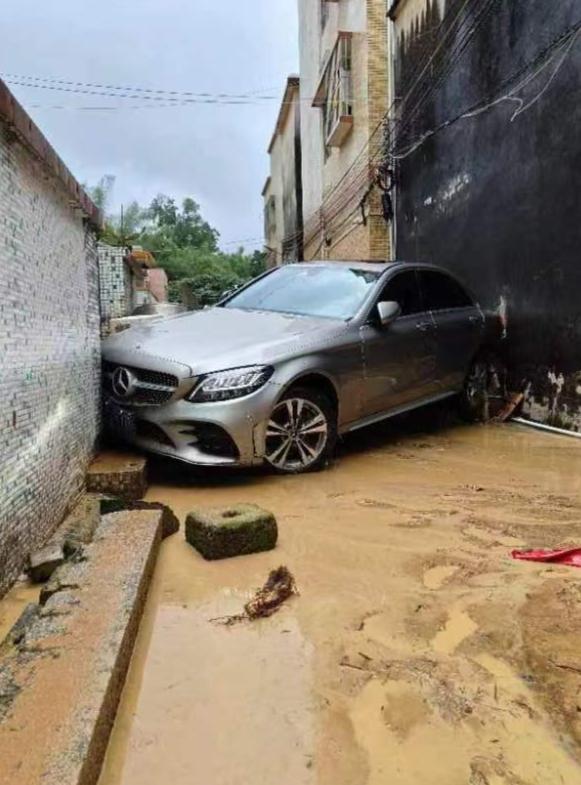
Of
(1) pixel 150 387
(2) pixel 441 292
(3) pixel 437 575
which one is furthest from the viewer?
(2) pixel 441 292

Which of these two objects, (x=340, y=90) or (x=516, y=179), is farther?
(x=340, y=90)

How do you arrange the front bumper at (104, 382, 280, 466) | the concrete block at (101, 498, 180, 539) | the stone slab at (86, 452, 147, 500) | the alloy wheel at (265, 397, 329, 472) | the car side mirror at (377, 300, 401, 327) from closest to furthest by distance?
the concrete block at (101, 498, 180, 539)
the stone slab at (86, 452, 147, 500)
the front bumper at (104, 382, 280, 466)
the alloy wheel at (265, 397, 329, 472)
the car side mirror at (377, 300, 401, 327)

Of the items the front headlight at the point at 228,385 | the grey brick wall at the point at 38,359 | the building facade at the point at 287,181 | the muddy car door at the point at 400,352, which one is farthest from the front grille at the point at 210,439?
the building facade at the point at 287,181

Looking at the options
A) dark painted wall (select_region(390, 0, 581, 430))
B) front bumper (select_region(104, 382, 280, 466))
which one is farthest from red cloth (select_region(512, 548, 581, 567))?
dark painted wall (select_region(390, 0, 581, 430))

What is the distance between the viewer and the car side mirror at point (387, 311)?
5.68 m

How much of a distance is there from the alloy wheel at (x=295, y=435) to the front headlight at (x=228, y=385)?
0.27 meters

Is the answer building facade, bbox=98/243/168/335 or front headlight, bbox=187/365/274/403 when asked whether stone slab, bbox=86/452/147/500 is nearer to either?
front headlight, bbox=187/365/274/403

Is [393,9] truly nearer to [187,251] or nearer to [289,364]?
[289,364]

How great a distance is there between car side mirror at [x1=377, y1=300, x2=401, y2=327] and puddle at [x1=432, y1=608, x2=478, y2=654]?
3352 mm

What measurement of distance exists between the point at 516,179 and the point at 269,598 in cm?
630

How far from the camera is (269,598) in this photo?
280 centimetres

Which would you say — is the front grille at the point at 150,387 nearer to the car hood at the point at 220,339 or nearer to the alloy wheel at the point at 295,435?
the car hood at the point at 220,339

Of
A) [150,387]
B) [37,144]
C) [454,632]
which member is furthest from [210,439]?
[454,632]

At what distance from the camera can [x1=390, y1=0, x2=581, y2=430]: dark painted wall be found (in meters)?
6.56
